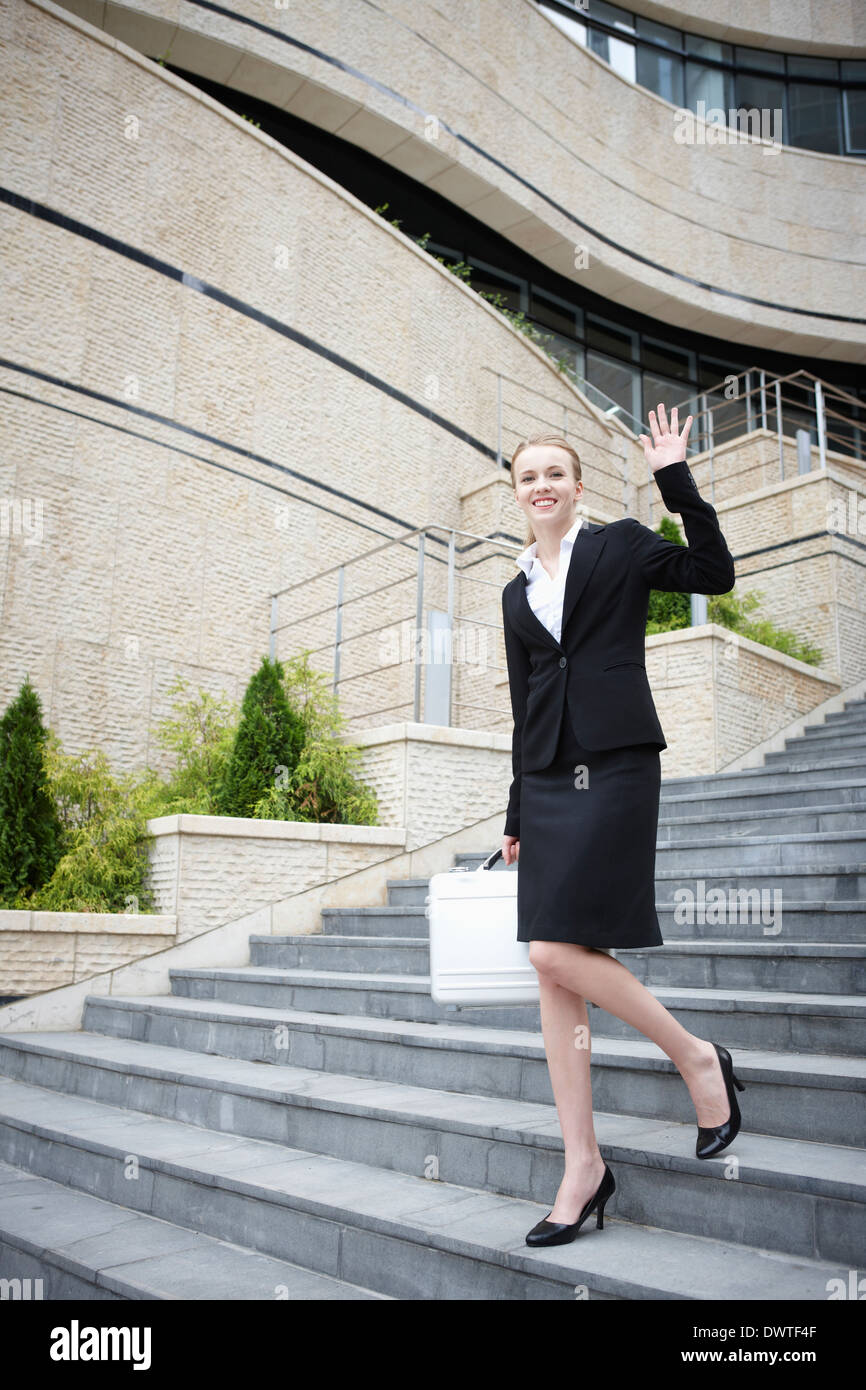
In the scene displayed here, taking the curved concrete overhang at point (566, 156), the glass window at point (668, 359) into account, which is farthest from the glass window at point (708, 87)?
the glass window at point (668, 359)

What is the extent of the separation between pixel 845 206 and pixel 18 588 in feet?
56.3

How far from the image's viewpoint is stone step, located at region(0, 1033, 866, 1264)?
2.16 meters

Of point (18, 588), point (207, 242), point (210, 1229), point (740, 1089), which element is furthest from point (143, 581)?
point (740, 1089)

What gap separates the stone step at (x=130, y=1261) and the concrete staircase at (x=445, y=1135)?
1 centimetres

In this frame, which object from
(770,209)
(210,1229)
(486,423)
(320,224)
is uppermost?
(770,209)

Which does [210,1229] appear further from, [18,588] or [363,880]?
[18,588]

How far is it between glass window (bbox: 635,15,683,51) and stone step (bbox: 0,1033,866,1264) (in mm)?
20218

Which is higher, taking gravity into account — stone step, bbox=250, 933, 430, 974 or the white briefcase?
the white briefcase

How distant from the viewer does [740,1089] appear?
2432 mm

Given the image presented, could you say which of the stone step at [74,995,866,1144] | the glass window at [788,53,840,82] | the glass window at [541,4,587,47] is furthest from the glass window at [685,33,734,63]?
the stone step at [74,995,866,1144]

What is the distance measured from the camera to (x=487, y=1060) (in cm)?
331

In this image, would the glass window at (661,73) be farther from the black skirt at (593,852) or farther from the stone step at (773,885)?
the black skirt at (593,852)

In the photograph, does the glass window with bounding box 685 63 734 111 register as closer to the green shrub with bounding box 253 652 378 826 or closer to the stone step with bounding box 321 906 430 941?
the green shrub with bounding box 253 652 378 826

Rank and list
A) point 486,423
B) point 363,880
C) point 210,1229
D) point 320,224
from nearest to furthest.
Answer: point 210,1229, point 363,880, point 320,224, point 486,423
